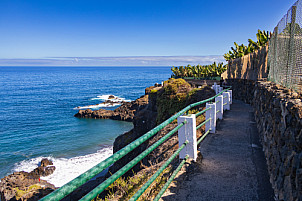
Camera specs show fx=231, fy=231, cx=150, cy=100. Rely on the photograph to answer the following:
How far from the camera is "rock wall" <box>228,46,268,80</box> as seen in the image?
14.5 metres

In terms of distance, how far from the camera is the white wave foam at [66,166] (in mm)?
20656

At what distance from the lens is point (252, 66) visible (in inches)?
687

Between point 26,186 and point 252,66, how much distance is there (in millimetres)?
18892

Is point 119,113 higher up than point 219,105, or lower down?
lower down

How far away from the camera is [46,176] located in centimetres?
2125

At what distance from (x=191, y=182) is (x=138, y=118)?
1883cm

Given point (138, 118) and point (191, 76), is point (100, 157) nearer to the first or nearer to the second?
point (138, 118)

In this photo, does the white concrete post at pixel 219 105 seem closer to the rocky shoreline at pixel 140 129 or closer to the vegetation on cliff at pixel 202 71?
the rocky shoreline at pixel 140 129

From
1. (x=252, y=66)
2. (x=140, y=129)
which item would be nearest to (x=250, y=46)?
(x=252, y=66)

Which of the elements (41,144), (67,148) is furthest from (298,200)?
(41,144)

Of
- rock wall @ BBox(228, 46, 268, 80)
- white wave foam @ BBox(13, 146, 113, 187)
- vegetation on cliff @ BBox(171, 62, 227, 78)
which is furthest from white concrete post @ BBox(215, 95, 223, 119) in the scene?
vegetation on cliff @ BBox(171, 62, 227, 78)

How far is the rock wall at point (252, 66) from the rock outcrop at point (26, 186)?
14279 millimetres

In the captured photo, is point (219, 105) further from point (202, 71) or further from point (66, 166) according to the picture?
point (202, 71)

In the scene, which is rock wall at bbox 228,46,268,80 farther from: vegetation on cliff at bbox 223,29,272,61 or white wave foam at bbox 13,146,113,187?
white wave foam at bbox 13,146,113,187
